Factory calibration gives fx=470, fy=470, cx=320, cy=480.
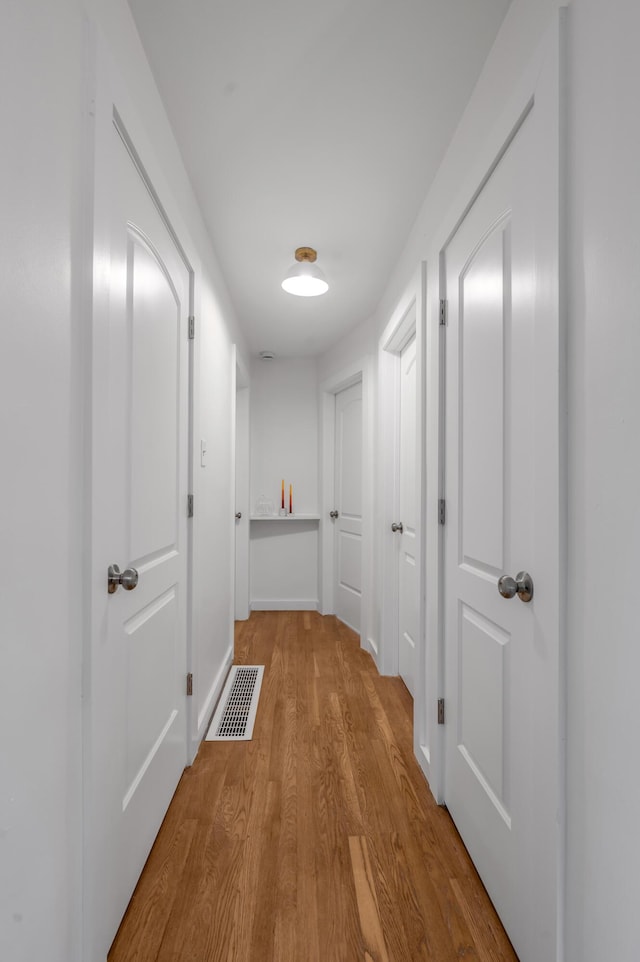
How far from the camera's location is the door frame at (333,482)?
317 cm

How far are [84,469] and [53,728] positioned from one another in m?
0.48

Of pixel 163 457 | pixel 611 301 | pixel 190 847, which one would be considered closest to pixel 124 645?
pixel 163 457

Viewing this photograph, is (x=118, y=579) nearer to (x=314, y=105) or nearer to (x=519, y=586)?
(x=519, y=586)

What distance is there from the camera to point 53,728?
83 centimetres

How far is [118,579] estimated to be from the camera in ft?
3.60

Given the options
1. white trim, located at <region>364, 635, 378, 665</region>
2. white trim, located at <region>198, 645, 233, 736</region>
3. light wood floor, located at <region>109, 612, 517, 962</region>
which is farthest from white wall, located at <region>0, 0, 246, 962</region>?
white trim, located at <region>364, 635, 378, 665</region>

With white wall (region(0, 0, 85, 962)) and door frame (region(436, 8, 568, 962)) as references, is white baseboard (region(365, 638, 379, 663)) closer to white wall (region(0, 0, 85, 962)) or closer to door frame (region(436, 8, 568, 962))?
door frame (region(436, 8, 568, 962))

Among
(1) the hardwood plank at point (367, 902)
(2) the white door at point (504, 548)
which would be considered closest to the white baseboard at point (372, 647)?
(2) the white door at point (504, 548)

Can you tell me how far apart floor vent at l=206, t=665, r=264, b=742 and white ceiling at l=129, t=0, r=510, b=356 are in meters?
2.30

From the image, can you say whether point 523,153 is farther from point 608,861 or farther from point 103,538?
point 608,861

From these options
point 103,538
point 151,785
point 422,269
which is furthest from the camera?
point 422,269

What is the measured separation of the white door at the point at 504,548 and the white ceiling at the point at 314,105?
0.39m

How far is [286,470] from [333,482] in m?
0.51

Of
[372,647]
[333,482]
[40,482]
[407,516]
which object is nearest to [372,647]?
[372,647]
